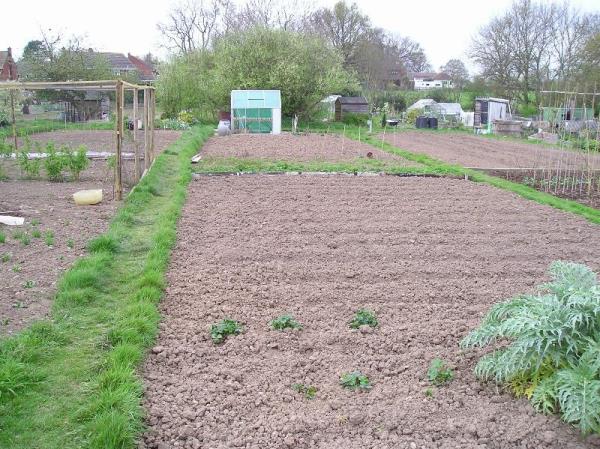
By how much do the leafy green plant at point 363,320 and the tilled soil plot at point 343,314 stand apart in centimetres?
9

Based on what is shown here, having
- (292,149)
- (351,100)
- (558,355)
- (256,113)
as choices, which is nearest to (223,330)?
(558,355)

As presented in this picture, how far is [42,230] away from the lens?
7.96 meters

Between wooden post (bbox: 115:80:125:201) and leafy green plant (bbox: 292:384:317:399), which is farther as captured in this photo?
wooden post (bbox: 115:80:125:201)

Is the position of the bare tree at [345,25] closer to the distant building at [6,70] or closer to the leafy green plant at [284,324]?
the distant building at [6,70]

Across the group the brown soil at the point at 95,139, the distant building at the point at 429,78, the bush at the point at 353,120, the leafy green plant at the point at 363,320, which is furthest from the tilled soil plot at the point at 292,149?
the distant building at the point at 429,78

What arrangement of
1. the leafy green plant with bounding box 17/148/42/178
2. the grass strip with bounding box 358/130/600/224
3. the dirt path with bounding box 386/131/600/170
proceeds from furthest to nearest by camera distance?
1. the dirt path with bounding box 386/131/600/170
2. the leafy green plant with bounding box 17/148/42/178
3. the grass strip with bounding box 358/130/600/224

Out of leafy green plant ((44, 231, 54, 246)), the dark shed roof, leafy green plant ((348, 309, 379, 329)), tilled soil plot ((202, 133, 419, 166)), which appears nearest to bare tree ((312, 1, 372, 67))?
the dark shed roof

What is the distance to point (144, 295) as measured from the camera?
18.3 ft

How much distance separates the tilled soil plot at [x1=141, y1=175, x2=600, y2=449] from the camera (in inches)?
140

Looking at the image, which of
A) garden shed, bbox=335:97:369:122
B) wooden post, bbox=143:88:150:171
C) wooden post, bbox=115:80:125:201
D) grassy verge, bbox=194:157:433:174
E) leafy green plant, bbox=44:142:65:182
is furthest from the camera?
garden shed, bbox=335:97:369:122

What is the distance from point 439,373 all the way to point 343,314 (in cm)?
137

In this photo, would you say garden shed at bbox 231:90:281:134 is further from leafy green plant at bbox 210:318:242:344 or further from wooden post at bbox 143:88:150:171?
leafy green plant at bbox 210:318:242:344

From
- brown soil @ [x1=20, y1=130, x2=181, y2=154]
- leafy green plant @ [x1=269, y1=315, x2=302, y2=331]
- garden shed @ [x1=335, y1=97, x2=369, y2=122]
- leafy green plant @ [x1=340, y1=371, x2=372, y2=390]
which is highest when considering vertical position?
garden shed @ [x1=335, y1=97, x2=369, y2=122]

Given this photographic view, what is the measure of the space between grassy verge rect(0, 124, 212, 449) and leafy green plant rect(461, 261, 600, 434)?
7.42 feet
